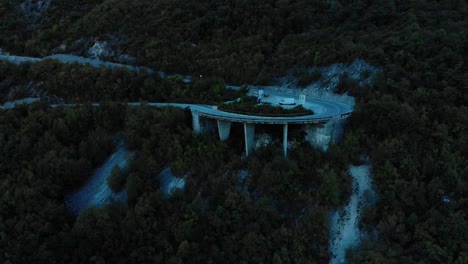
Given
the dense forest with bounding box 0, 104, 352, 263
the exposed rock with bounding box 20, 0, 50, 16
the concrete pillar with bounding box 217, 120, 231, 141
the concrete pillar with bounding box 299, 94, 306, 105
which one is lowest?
the dense forest with bounding box 0, 104, 352, 263

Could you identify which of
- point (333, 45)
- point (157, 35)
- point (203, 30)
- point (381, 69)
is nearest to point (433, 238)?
point (381, 69)

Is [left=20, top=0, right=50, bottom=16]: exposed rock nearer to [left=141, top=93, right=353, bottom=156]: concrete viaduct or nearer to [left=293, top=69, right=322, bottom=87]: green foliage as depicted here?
[left=141, top=93, right=353, bottom=156]: concrete viaduct

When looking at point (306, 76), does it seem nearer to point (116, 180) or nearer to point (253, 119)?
point (253, 119)

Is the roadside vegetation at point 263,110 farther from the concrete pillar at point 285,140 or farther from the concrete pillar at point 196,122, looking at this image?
the concrete pillar at point 196,122

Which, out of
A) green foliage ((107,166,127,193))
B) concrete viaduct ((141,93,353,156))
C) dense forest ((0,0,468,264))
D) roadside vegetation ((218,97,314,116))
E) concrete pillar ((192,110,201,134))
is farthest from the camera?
concrete pillar ((192,110,201,134))

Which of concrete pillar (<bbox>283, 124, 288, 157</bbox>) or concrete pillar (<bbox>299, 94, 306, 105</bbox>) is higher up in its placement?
concrete pillar (<bbox>299, 94, 306, 105</bbox>)

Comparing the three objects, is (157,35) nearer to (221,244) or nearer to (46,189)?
(46,189)

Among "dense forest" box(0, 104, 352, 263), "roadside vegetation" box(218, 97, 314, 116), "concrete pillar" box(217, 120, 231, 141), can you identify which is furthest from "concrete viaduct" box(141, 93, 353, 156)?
"dense forest" box(0, 104, 352, 263)

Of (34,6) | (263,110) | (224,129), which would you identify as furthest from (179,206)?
(34,6)
